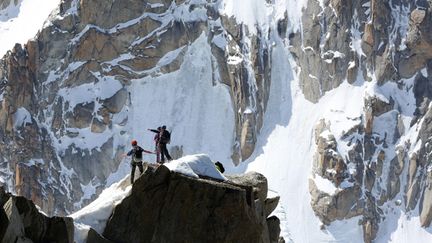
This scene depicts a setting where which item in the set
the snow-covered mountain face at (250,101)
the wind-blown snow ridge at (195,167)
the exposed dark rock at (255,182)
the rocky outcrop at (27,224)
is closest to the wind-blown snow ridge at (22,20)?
the snow-covered mountain face at (250,101)

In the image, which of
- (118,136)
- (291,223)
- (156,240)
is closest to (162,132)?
(156,240)

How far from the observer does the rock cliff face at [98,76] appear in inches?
5620

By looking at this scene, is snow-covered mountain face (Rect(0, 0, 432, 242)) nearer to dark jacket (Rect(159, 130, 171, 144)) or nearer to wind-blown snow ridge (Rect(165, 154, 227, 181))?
dark jacket (Rect(159, 130, 171, 144))

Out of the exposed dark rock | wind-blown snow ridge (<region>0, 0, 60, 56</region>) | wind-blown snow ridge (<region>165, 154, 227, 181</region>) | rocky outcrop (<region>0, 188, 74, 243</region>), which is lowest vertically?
rocky outcrop (<region>0, 188, 74, 243</region>)

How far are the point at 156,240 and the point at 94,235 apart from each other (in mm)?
1915

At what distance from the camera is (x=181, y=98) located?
498ft

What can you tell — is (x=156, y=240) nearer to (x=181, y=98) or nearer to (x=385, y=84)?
(x=385, y=84)

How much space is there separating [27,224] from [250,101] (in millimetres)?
118239

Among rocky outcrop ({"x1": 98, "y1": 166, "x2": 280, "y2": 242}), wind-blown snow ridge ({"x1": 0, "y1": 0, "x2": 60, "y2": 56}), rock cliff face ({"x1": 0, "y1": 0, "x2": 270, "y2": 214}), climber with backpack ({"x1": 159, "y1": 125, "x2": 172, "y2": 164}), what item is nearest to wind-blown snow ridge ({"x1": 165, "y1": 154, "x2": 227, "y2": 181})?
rocky outcrop ({"x1": 98, "y1": 166, "x2": 280, "y2": 242})

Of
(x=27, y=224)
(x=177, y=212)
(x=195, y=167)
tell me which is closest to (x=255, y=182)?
(x=195, y=167)

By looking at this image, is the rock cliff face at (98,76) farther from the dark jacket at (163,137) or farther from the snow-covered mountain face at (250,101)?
the dark jacket at (163,137)

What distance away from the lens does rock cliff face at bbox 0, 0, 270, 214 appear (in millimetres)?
142750

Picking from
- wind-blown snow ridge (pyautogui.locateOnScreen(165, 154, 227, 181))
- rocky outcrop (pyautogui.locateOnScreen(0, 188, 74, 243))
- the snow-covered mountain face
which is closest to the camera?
rocky outcrop (pyautogui.locateOnScreen(0, 188, 74, 243))

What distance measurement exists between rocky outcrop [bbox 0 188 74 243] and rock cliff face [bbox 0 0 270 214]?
366 feet
